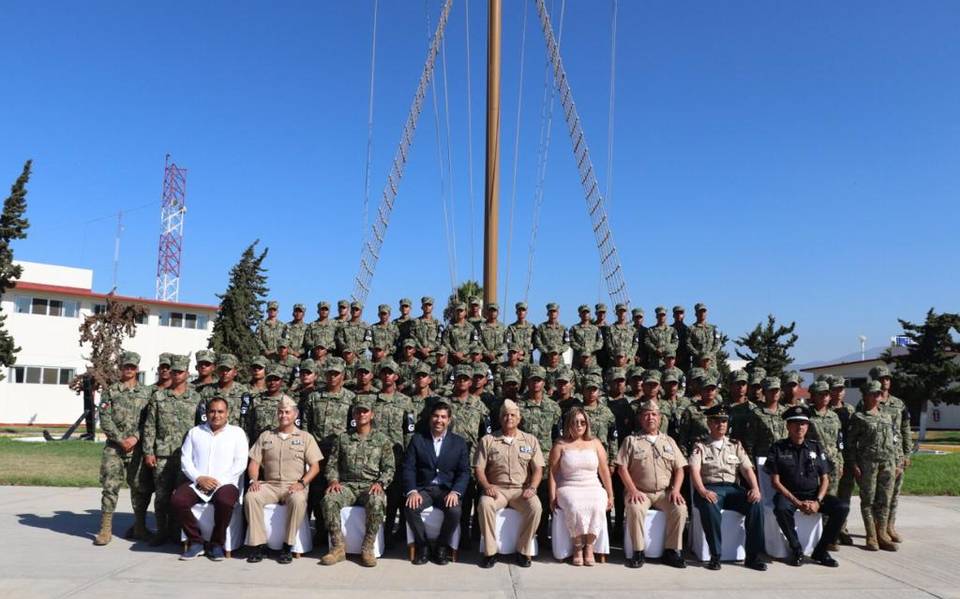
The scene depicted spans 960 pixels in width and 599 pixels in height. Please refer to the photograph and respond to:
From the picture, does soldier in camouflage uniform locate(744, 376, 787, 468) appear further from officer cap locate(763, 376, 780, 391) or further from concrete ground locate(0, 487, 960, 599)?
concrete ground locate(0, 487, 960, 599)

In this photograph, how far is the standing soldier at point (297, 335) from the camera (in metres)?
10.7

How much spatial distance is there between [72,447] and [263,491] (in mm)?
14530

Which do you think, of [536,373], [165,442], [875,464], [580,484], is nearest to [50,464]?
[165,442]

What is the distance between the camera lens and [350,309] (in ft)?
36.2

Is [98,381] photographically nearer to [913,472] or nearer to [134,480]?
[134,480]

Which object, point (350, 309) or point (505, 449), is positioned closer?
point (505, 449)

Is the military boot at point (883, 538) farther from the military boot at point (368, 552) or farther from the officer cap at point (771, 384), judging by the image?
the military boot at point (368, 552)

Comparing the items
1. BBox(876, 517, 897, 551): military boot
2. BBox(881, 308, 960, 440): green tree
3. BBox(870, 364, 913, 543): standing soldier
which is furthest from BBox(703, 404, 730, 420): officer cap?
BBox(881, 308, 960, 440): green tree

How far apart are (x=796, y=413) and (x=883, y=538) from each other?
157cm

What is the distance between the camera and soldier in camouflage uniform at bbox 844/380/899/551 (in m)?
7.39

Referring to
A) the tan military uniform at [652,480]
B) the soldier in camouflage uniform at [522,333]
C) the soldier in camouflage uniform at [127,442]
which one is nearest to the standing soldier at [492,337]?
the soldier in camouflage uniform at [522,333]

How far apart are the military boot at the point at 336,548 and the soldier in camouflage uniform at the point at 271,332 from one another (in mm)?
4682

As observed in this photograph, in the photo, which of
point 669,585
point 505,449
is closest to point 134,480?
point 505,449

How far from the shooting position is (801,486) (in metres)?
6.78
